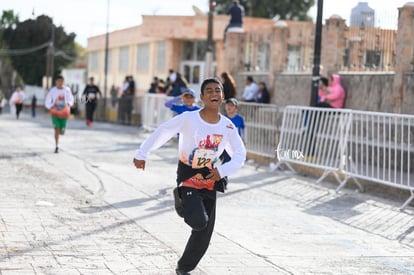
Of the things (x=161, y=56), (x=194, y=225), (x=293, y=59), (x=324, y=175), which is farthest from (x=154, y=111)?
(x=194, y=225)

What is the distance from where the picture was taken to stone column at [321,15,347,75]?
1831 centimetres

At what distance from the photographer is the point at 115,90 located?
1505 inches

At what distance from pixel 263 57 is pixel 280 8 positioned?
3780 centimetres

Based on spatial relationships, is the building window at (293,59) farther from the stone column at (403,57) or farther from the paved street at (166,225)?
the paved street at (166,225)

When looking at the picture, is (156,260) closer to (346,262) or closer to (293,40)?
(346,262)

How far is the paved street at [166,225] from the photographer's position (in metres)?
7.00

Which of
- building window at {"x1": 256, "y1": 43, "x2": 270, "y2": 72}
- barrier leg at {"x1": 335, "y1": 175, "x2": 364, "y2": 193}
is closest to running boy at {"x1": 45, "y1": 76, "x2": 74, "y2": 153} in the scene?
barrier leg at {"x1": 335, "y1": 175, "x2": 364, "y2": 193}

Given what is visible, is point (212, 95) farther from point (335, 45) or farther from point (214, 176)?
point (335, 45)

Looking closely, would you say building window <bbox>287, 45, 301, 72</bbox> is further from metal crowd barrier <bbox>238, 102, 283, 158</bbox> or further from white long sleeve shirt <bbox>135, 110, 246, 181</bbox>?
white long sleeve shirt <bbox>135, 110, 246, 181</bbox>

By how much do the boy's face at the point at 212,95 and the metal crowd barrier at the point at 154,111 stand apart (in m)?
17.4

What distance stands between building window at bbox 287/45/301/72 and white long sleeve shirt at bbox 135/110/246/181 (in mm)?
14348

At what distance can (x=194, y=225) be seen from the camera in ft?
20.1

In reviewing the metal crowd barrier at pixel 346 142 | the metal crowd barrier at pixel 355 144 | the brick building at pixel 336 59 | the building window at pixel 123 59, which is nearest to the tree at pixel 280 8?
the building window at pixel 123 59

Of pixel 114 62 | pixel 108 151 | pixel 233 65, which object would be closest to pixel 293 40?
pixel 233 65
